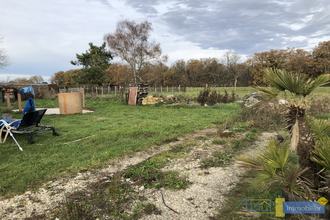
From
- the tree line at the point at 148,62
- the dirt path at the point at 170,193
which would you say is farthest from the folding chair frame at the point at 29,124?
the tree line at the point at 148,62

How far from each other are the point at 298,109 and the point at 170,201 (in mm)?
1809

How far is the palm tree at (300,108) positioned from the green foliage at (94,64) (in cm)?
3201

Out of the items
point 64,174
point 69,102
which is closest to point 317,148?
point 64,174

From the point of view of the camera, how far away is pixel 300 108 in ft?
6.51

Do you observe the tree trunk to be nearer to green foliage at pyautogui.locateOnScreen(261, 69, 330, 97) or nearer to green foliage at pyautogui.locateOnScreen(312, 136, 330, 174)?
green foliage at pyautogui.locateOnScreen(312, 136, 330, 174)

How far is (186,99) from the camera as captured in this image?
1463 centimetres

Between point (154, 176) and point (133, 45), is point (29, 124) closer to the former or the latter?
point (154, 176)

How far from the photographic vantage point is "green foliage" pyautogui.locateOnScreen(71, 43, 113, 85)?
3142 cm

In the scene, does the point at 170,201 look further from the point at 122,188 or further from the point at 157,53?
the point at 157,53
